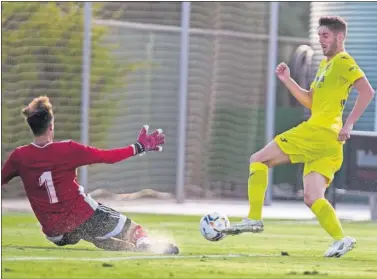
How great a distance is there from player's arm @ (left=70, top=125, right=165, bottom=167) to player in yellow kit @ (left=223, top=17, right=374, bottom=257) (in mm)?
886

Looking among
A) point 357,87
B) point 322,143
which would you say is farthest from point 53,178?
point 357,87

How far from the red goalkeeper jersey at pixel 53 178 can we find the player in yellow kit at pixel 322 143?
3.61ft

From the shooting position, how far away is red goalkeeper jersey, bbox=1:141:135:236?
8.91m

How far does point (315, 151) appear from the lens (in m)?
9.33

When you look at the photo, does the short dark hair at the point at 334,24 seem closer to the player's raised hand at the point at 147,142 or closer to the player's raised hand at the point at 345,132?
the player's raised hand at the point at 345,132

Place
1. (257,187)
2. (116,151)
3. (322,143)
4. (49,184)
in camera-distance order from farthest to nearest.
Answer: (257,187), (322,143), (49,184), (116,151)

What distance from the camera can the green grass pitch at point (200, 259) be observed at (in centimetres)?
767

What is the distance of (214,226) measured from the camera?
9.55m

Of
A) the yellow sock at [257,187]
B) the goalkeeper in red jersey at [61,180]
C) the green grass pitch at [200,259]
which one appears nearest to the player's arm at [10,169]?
the goalkeeper in red jersey at [61,180]

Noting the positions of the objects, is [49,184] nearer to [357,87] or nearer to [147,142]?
[147,142]

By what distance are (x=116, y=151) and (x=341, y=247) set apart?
65.2 inches

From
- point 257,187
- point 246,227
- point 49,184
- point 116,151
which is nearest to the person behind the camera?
point 116,151

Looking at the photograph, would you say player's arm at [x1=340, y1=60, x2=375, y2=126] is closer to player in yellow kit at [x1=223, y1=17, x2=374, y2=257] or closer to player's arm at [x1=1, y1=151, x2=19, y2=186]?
player in yellow kit at [x1=223, y1=17, x2=374, y2=257]

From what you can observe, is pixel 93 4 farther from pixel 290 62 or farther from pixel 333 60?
pixel 333 60
